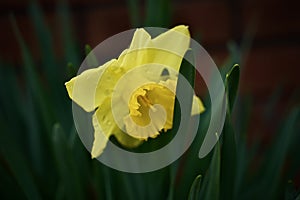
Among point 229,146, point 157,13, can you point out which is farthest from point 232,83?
point 157,13

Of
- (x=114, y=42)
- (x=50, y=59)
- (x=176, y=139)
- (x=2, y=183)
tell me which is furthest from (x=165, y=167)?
(x=114, y=42)

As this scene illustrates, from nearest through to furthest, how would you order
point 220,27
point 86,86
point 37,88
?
point 86,86, point 37,88, point 220,27

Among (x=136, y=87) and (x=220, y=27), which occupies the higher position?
(x=136, y=87)

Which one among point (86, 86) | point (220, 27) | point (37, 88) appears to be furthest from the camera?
point (220, 27)

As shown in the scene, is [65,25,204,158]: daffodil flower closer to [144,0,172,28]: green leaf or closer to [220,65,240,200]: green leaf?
[220,65,240,200]: green leaf

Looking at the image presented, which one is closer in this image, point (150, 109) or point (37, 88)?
point (150, 109)

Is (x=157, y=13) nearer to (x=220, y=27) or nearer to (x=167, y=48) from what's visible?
(x=167, y=48)

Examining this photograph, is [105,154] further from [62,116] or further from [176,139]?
[62,116]
